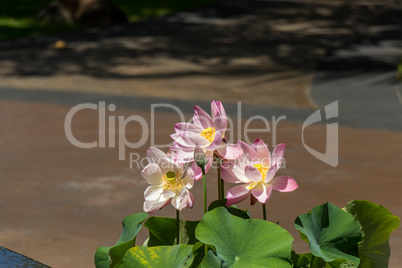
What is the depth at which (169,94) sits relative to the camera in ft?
34.7

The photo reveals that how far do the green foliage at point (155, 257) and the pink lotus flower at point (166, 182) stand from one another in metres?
0.12

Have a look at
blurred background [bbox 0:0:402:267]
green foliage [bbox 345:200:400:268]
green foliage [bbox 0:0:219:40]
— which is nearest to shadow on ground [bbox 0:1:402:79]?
blurred background [bbox 0:0:402:267]

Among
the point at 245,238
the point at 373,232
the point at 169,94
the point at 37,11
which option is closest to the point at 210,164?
the point at 245,238

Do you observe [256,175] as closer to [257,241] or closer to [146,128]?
[257,241]

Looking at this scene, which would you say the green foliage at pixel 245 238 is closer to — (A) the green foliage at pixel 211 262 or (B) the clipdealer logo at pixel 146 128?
(A) the green foliage at pixel 211 262

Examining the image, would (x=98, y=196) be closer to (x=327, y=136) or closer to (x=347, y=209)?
(x=327, y=136)

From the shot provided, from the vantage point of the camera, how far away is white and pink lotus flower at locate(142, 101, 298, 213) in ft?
7.86

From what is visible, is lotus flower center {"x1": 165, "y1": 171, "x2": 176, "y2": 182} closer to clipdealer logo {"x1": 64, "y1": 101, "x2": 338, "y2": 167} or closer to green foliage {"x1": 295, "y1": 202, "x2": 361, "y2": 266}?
green foliage {"x1": 295, "y1": 202, "x2": 361, "y2": 266}

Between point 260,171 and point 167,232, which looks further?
point 167,232

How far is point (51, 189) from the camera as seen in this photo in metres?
6.35

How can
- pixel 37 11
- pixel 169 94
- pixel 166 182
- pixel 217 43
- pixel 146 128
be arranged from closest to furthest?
pixel 166 182
pixel 146 128
pixel 169 94
pixel 217 43
pixel 37 11

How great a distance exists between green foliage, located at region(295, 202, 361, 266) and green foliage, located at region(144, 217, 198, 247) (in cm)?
41

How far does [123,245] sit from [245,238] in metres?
0.43

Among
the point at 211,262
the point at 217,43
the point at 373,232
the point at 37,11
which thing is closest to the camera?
the point at 211,262
